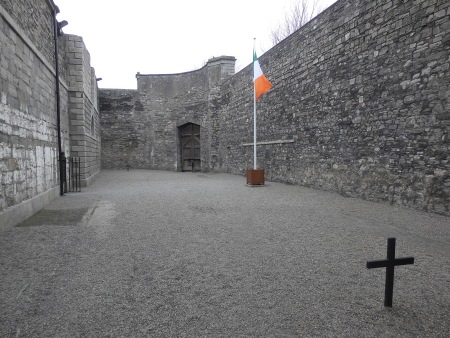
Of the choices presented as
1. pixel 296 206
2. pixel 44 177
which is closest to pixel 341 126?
pixel 296 206

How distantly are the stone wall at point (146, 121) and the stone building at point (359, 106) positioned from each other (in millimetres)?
4474

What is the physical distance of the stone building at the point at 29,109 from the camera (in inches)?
166

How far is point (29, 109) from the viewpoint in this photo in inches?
205

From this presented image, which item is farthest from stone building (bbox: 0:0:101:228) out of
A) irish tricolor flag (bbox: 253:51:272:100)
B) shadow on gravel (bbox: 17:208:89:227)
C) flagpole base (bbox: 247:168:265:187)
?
irish tricolor flag (bbox: 253:51:272:100)

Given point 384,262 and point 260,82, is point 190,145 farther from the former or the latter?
point 384,262

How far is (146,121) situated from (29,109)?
43.7 feet

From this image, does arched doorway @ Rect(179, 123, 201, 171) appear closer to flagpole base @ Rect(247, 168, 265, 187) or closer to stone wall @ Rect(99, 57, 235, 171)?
stone wall @ Rect(99, 57, 235, 171)

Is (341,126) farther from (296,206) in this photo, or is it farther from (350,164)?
(296,206)

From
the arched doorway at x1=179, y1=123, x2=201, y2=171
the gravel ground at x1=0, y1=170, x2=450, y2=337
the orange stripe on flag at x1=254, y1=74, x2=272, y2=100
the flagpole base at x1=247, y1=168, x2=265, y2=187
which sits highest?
the orange stripe on flag at x1=254, y1=74, x2=272, y2=100

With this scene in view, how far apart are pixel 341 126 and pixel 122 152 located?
47.6 ft

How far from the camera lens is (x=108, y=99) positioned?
59.6 feet

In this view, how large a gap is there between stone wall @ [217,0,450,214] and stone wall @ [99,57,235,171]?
841cm

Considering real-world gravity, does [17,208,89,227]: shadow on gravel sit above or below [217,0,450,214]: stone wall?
below

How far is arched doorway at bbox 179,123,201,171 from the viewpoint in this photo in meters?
17.4
